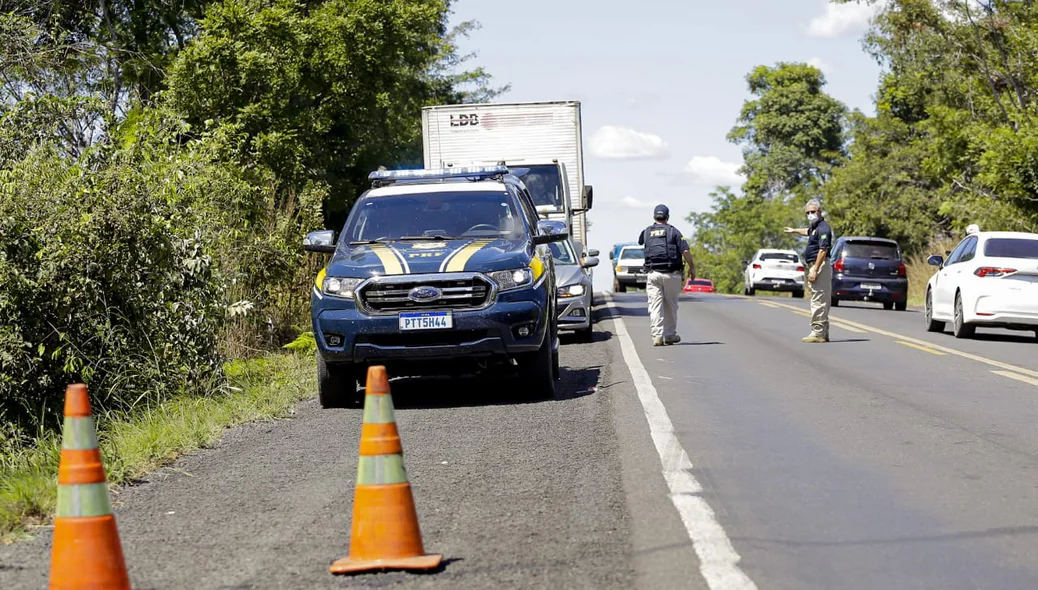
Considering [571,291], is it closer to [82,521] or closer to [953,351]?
[953,351]

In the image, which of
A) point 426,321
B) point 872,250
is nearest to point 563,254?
point 426,321

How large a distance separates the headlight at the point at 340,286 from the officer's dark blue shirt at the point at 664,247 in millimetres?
6794

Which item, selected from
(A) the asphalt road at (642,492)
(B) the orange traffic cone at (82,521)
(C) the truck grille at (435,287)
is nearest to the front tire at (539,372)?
(A) the asphalt road at (642,492)

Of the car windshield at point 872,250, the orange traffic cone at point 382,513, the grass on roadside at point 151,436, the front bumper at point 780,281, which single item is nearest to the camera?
the orange traffic cone at point 382,513

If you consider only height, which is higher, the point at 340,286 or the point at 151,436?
the point at 340,286

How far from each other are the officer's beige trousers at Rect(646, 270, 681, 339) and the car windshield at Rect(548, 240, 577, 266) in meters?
2.39

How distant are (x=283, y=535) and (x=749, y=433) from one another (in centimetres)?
398

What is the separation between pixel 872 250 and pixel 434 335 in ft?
71.0

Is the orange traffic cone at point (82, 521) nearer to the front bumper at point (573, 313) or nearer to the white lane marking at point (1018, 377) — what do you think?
the white lane marking at point (1018, 377)

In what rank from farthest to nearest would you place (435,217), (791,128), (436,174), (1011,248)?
(791,128) < (1011,248) < (436,174) < (435,217)

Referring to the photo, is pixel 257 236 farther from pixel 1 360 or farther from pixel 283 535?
pixel 283 535

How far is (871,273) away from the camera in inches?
1188

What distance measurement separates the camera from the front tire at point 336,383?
1103 centimetres

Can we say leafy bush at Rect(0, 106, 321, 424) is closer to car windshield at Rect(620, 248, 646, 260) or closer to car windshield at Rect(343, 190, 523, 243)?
car windshield at Rect(343, 190, 523, 243)
